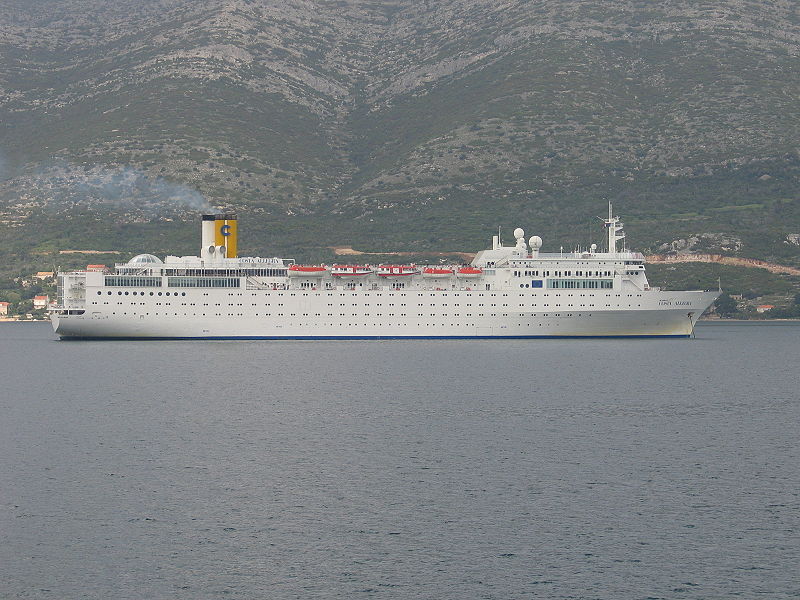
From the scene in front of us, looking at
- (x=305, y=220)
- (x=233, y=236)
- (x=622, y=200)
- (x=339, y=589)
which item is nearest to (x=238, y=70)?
(x=305, y=220)

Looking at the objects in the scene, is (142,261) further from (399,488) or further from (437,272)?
(399,488)

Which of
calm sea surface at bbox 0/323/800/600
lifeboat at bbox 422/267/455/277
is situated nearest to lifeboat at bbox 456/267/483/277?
lifeboat at bbox 422/267/455/277

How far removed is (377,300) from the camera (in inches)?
3120

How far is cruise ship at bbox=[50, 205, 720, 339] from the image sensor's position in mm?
77250

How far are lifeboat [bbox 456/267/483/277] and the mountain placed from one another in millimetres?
43591

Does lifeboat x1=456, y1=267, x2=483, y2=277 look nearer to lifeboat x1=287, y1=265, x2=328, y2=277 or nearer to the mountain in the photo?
lifeboat x1=287, y1=265, x2=328, y2=277

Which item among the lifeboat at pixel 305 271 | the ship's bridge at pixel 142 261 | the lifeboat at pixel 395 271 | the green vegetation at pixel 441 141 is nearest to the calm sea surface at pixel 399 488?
the ship's bridge at pixel 142 261

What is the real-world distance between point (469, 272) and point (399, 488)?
5326 centimetres

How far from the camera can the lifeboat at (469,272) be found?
79.1 meters

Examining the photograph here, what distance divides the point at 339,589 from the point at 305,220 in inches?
4770

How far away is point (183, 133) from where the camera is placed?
14638 centimetres

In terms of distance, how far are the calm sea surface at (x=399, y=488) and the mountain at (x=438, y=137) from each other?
7999 centimetres

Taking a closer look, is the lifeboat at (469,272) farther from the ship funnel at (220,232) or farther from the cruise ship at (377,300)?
the ship funnel at (220,232)

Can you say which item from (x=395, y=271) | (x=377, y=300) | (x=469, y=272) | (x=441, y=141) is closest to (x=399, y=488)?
(x=377, y=300)
